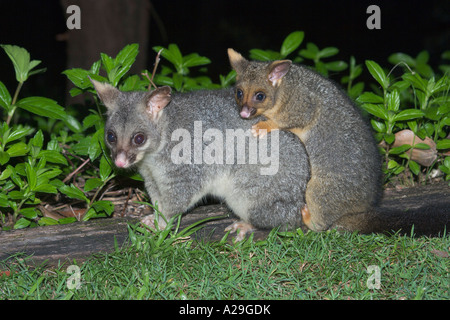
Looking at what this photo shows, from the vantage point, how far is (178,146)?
4945 mm

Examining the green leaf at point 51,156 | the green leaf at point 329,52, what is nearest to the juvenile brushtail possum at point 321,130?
the green leaf at point 329,52

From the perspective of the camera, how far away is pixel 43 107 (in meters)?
5.19

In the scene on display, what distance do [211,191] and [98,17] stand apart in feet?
16.8

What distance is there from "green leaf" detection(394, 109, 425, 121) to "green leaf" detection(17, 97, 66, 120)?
3.45 m

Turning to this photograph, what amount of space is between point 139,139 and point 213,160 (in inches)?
28.4

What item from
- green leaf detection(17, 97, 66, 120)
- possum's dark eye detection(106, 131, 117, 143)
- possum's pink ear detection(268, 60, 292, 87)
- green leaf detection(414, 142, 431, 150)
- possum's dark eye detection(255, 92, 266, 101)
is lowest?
green leaf detection(414, 142, 431, 150)

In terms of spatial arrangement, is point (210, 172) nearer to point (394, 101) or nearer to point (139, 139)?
point (139, 139)

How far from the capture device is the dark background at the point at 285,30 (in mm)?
13523

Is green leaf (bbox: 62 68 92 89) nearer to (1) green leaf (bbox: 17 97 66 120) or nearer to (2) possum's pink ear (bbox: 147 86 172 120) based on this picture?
(1) green leaf (bbox: 17 97 66 120)

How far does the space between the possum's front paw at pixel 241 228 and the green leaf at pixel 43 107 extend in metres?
1.94

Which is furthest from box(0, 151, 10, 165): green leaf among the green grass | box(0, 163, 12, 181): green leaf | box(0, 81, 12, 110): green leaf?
the green grass

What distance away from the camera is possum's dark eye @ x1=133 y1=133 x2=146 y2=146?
186 inches

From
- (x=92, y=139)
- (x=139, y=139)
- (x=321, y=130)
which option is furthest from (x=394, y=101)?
(x=92, y=139)

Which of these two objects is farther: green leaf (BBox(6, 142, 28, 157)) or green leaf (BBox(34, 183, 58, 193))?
green leaf (BBox(6, 142, 28, 157))
